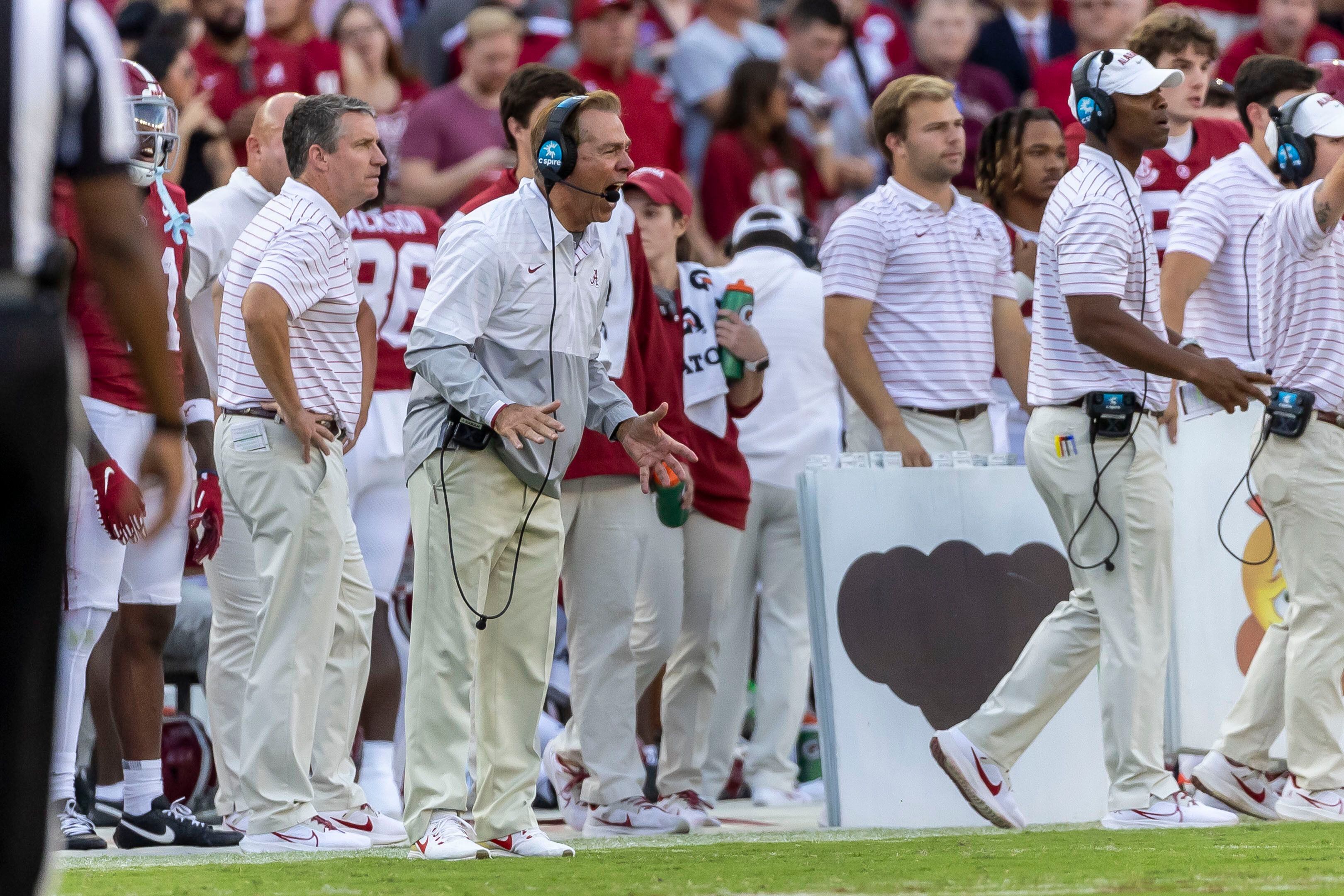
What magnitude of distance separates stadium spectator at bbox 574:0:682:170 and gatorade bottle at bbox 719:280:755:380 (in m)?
3.65

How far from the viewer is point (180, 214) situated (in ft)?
21.3

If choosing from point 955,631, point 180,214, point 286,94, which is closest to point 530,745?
point 955,631

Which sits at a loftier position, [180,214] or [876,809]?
[180,214]

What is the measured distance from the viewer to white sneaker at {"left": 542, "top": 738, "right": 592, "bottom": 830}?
6.97 m

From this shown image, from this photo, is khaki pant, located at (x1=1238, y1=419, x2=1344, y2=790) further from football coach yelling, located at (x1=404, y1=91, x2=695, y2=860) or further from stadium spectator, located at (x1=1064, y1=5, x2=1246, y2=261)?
football coach yelling, located at (x1=404, y1=91, x2=695, y2=860)

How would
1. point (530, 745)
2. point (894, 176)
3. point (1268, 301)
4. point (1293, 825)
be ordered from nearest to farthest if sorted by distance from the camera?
point (530, 745) < point (1293, 825) < point (1268, 301) < point (894, 176)

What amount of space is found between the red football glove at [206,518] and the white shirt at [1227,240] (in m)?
3.47

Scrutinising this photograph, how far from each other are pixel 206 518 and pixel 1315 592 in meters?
3.54

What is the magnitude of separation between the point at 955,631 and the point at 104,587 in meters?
2.84

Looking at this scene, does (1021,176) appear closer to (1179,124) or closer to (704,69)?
(1179,124)

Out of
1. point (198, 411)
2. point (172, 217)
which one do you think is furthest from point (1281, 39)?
point (198, 411)

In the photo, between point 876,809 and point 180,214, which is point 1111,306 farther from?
point 180,214

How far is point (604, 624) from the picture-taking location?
6.58 metres

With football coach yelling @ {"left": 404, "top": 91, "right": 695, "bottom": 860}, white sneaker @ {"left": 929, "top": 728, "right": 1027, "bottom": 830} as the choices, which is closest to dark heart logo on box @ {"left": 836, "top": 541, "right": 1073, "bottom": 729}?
white sneaker @ {"left": 929, "top": 728, "right": 1027, "bottom": 830}
